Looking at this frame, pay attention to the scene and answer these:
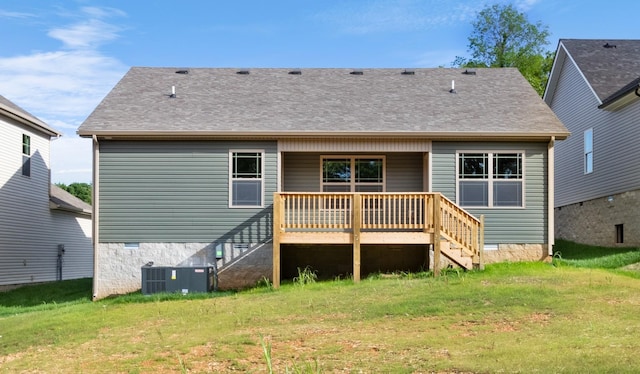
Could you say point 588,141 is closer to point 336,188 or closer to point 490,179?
point 490,179

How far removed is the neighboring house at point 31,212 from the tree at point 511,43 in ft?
76.2

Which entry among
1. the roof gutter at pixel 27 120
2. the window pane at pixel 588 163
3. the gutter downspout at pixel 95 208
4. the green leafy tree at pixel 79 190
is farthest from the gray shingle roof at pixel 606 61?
the green leafy tree at pixel 79 190

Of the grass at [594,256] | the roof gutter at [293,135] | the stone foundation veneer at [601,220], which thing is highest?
the roof gutter at [293,135]

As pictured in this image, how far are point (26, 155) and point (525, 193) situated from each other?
15.8 meters

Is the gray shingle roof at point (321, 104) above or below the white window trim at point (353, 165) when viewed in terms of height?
above

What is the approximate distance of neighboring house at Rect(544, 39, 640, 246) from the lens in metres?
19.5

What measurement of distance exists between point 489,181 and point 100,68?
37.0 feet

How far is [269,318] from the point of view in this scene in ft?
38.2

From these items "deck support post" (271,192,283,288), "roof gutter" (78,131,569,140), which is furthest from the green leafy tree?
"deck support post" (271,192,283,288)

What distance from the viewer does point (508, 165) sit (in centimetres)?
1711

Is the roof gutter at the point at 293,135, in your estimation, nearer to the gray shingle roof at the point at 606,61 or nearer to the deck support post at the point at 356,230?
the deck support post at the point at 356,230

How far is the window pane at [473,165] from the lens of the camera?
17.1 m

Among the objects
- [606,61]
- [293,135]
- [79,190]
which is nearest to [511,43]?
[606,61]

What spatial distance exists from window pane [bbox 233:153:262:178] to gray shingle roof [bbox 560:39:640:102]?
36.0 feet
